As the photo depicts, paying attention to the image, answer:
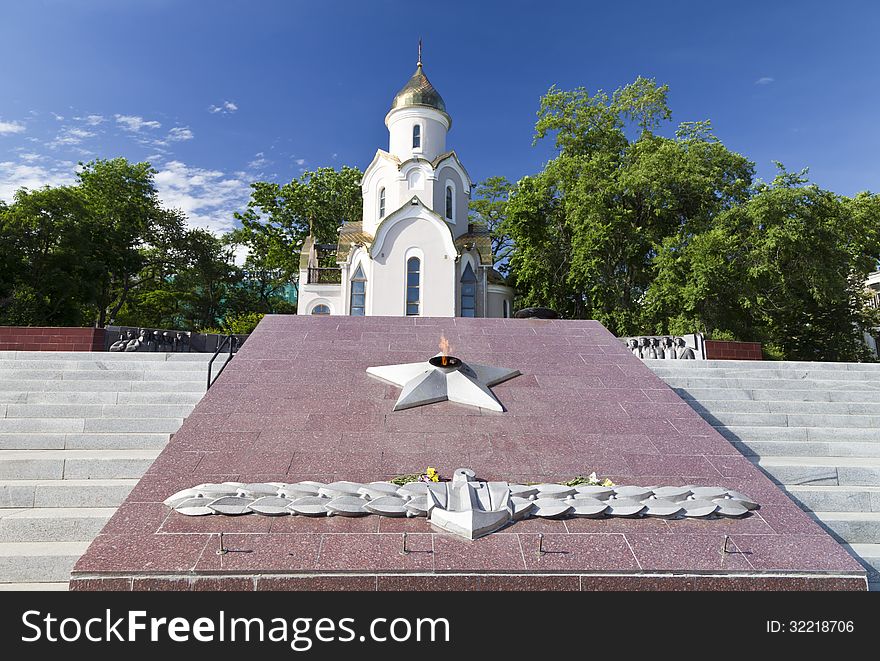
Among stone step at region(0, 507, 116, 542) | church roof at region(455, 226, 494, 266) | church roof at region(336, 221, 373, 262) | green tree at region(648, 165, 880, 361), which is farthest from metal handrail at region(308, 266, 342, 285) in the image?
stone step at region(0, 507, 116, 542)

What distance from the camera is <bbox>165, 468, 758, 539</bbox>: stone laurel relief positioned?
13.0ft

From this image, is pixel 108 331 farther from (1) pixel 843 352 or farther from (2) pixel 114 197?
(1) pixel 843 352

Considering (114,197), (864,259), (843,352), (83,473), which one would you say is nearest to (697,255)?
(864,259)

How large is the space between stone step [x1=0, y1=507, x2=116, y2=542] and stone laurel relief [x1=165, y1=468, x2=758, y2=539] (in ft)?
2.79

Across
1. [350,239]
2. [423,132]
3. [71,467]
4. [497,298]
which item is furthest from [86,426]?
[423,132]

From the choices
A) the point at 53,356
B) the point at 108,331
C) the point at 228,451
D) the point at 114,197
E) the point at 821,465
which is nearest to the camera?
the point at 228,451

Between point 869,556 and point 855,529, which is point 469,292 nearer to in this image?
point 855,529

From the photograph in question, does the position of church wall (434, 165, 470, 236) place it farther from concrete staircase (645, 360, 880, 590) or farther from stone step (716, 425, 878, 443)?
stone step (716, 425, 878, 443)

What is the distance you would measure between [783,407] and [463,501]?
220 inches

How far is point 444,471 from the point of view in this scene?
4.79 m

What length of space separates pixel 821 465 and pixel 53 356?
36.2 ft

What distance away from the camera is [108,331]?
11188 mm

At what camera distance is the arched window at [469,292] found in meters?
22.0
